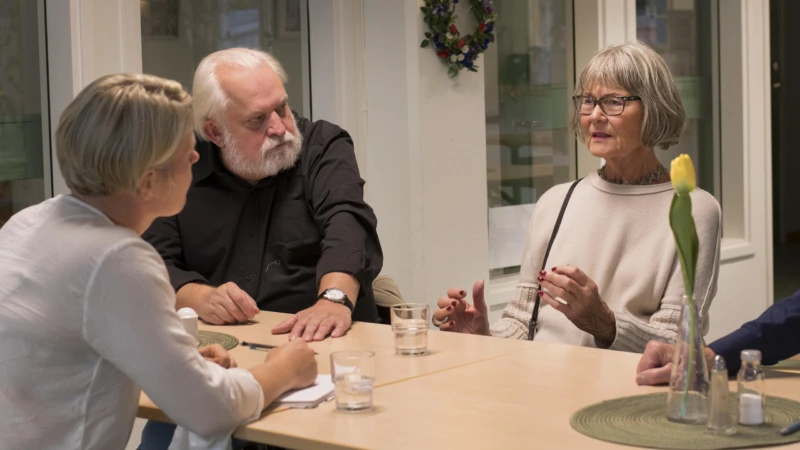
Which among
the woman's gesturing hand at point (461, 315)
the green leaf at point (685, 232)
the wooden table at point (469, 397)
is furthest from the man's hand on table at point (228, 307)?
the green leaf at point (685, 232)

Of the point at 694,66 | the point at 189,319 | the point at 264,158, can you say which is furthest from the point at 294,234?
the point at 694,66

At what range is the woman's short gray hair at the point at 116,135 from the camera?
179 centimetres

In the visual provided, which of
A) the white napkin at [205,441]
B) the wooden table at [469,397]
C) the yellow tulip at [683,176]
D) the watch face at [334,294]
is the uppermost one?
the yellow tulip at [683,176]

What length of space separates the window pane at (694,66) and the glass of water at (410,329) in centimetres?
409

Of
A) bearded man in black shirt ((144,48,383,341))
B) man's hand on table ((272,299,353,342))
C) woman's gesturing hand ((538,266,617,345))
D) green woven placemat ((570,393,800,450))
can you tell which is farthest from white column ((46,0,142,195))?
green woven placemat ((570,393,800,450))

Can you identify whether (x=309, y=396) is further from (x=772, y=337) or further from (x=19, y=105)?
(x=19, y=105)

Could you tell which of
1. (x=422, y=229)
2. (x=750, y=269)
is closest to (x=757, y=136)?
(x=750, y=269)

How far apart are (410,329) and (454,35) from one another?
245cm

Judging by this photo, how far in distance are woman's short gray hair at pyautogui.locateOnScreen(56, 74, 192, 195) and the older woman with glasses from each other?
1.11m

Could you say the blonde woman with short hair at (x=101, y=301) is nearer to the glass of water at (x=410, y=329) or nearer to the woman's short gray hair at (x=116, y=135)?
the woman's short gray hair at (x=116, y=135)

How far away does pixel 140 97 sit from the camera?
181cm

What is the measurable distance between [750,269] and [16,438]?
5511mm

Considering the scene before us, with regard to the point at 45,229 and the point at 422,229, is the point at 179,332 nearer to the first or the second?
the point at 45,229

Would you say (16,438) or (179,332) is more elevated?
(179,332)
